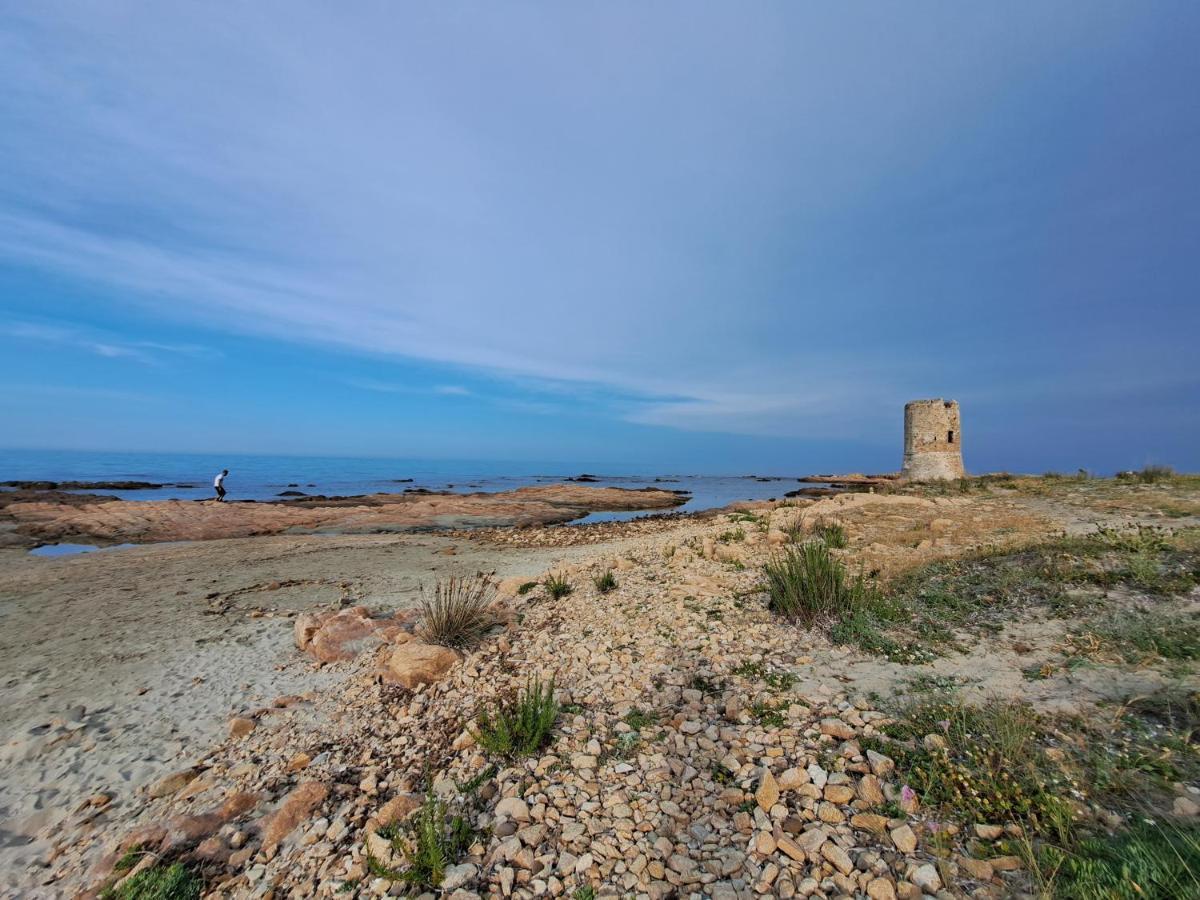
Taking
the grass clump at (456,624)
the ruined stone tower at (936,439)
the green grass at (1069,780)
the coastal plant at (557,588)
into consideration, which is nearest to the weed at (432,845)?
the green grass at (1069,780)

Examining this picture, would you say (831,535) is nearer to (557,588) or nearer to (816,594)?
(816,594)

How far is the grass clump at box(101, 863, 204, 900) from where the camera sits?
3197 mm

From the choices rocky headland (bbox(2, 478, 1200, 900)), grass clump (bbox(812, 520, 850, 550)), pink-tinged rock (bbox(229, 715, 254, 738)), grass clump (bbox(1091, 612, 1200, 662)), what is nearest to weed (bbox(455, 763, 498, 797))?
rocky headland (bbox(2, 478, 1200, 900))

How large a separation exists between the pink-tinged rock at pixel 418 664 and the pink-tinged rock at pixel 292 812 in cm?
168

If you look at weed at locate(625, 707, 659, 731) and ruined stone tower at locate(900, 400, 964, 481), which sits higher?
ruined stone tower at locate(900, 400, 964, 481)

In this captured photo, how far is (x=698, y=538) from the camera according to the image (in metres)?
12.5

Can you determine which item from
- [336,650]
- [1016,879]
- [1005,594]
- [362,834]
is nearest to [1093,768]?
[1016,879]

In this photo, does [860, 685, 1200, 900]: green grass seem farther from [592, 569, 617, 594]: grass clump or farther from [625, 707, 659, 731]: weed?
[592, 569, 617, 594]: grass clump

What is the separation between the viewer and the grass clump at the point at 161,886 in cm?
320

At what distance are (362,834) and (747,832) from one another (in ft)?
8.18

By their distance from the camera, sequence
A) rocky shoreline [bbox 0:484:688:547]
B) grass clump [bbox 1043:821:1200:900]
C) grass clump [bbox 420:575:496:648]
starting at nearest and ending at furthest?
grass clump [bbox 1043:821:1200:900]
grass clump [bbox 420:575:496:648]
rocky shoreline [bbox 0:484:688:547]

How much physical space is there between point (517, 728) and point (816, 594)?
3861 millimetres

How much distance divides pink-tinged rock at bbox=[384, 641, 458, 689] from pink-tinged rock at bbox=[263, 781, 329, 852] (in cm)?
168

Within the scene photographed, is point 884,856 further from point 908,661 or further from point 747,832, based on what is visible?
point 908,661
